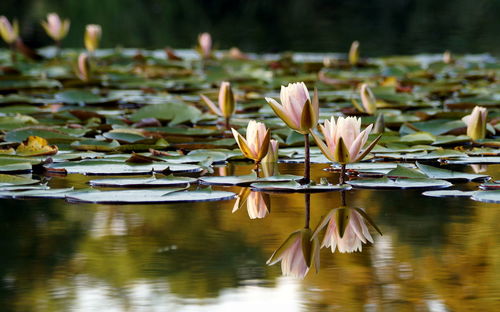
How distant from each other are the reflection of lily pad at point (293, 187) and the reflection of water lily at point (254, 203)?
0.03 m

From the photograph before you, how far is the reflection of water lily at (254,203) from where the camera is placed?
7.00 ft

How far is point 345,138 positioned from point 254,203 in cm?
32

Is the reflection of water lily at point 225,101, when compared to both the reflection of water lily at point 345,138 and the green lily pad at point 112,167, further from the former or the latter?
the reflection of water lily at point 345,138

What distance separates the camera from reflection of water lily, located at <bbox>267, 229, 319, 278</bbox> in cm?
162

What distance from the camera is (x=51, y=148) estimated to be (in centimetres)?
302

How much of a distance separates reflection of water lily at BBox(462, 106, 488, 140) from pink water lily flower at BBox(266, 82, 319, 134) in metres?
1.08

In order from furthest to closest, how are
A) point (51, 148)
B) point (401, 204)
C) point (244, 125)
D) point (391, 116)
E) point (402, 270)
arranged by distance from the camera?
point (391, 116)
point (244, 125)
point (51, 148)
point (401, 204)
point (402, 270)

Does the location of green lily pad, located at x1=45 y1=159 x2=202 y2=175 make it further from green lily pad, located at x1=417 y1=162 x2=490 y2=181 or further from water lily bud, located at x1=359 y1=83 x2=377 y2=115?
water lily bud, located at x1=359 y1=83 x2=377 y2=115

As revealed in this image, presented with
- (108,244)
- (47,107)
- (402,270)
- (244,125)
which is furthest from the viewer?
(47,107)

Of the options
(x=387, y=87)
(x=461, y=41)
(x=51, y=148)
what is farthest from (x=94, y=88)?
(x=461, y=41)

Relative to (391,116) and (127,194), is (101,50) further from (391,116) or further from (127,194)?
(127,194)

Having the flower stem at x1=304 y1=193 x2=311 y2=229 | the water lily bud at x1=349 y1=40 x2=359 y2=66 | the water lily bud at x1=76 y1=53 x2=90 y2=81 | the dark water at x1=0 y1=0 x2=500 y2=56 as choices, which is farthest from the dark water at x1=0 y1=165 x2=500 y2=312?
the dark water at x1=0 y1=0 x2=500 y2=56

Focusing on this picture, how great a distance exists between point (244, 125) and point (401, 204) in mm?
1551

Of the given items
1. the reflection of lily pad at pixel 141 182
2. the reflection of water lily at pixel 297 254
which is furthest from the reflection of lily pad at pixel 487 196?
the reflection of lily pad at pixel 141 182
